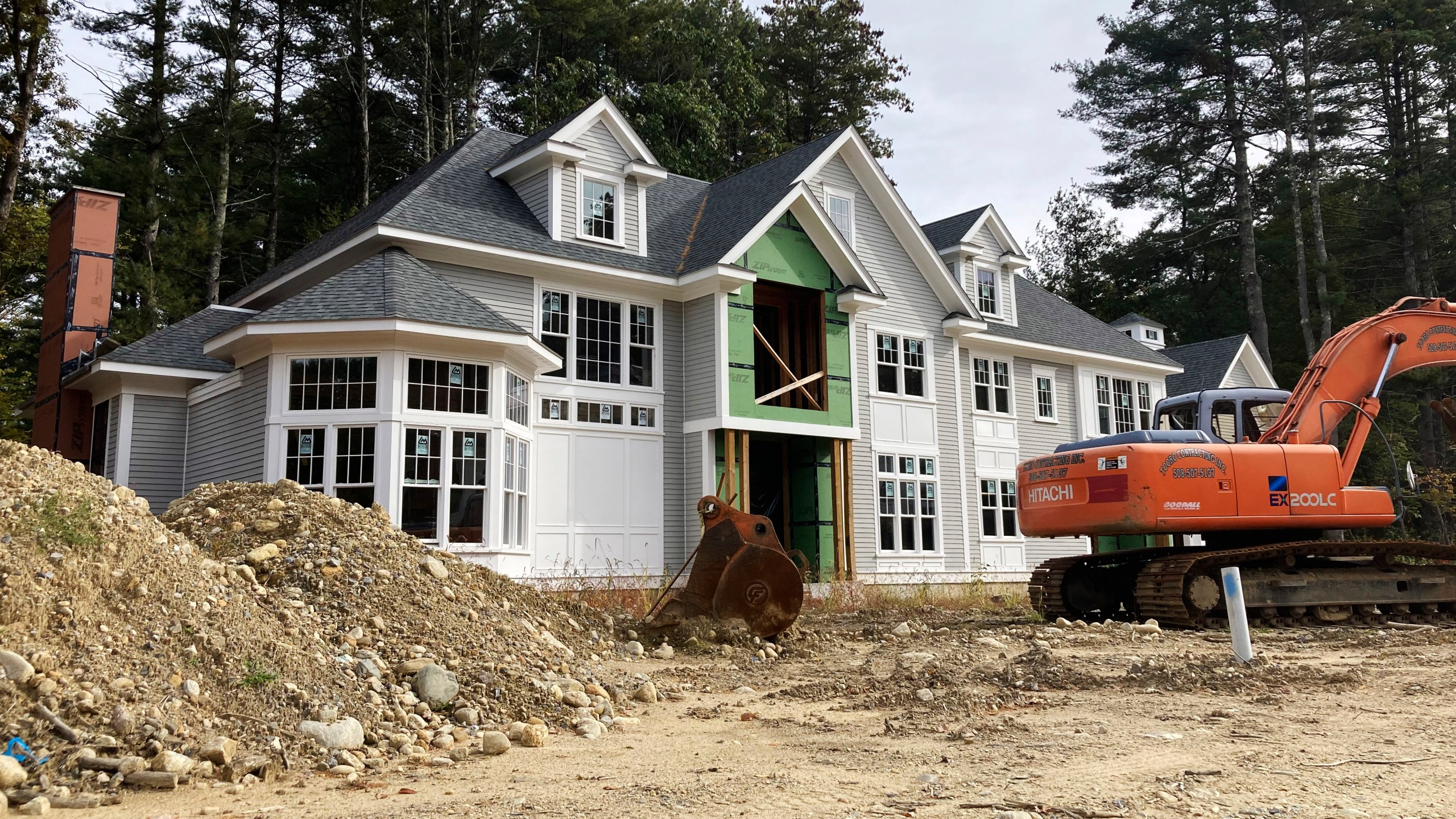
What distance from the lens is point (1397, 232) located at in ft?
147

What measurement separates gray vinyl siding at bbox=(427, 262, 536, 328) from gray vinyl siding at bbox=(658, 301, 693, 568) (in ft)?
8.36

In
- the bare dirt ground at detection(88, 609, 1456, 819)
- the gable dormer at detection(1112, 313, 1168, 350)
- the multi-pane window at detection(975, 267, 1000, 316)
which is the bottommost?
the bare dirt ground at detection(88, 609, 1456, 819)

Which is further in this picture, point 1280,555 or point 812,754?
point 1280,555

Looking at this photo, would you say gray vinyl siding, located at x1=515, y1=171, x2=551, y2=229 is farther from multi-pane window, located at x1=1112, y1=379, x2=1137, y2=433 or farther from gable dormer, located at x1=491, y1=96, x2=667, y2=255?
multi-pane window, located at x1=1112, y1=379, x2=1137, y2=433

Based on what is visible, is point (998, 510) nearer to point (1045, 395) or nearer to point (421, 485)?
point (1045, 395)

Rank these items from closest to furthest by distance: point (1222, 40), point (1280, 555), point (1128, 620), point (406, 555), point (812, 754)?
point (812, 754) → point (406, 555) → point (1280, 555) → point (1128, 620) → point (1222, 40)

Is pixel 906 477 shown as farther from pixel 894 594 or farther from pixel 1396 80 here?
pixel 1396 80

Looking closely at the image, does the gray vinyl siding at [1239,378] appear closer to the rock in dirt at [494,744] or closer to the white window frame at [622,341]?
the white window frame at [622,341]

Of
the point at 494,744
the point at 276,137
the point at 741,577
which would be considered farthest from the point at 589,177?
the point at 276,137

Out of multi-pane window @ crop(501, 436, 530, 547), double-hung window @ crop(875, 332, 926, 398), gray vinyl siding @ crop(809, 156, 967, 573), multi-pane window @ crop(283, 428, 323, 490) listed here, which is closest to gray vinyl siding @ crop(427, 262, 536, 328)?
multi-pane window @ crop(501, 436, 530, 547)

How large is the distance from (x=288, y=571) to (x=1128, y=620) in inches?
467

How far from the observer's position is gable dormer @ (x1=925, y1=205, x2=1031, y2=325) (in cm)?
2616

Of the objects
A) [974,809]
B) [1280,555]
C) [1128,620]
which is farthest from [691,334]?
[974,809]

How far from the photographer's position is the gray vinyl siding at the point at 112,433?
17.7m
